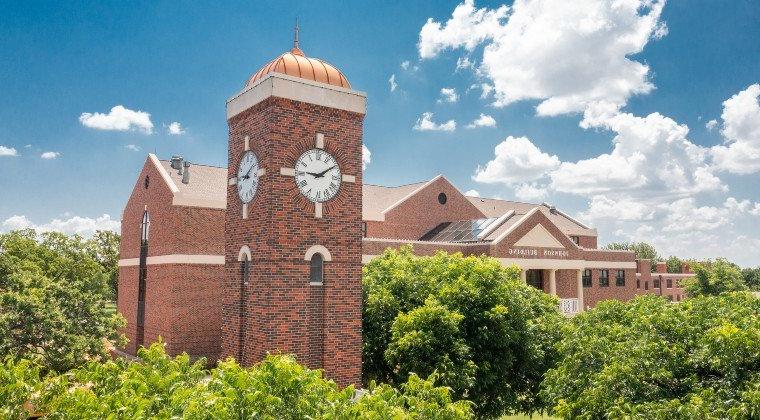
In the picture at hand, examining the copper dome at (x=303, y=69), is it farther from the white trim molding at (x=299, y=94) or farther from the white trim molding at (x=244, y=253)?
the white trim molding at (x=244, y=253)

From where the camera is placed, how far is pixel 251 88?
1516 centimetres

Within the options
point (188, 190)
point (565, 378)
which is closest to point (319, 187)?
point (565, 378)

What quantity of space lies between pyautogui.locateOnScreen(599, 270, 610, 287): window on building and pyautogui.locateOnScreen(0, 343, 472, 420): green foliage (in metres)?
40.5

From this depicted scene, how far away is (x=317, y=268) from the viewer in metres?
14.6

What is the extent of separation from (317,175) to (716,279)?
5173 centimetres

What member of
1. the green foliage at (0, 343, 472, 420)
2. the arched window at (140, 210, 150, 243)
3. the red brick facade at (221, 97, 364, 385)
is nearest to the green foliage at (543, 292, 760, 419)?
the green foliage at (0, 343, 472, 420)

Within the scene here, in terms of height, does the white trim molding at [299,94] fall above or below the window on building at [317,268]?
above

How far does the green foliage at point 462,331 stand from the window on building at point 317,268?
311cm

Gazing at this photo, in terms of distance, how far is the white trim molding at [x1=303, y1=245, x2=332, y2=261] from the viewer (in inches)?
565

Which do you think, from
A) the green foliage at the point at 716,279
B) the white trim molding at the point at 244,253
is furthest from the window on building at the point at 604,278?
the white trim molding at the point at 244,253

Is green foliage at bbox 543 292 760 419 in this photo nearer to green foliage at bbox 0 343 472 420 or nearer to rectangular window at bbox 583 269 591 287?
green foliage at bbox 0 343 472 420

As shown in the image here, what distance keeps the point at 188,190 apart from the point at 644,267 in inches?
1994

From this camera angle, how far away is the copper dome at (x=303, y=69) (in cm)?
1503

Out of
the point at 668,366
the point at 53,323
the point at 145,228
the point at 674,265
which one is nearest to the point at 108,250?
the point at 145,228
